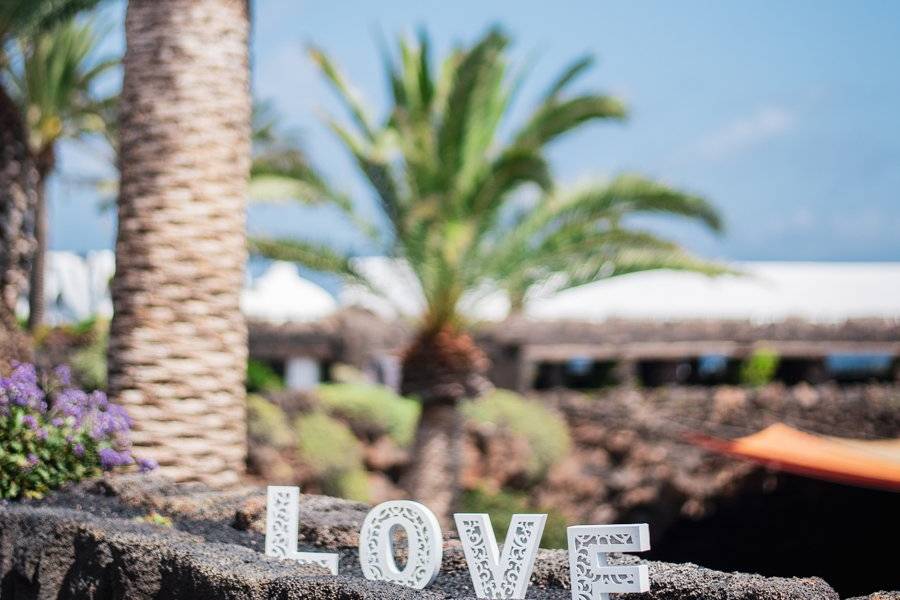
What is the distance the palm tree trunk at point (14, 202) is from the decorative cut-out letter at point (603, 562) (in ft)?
19.6

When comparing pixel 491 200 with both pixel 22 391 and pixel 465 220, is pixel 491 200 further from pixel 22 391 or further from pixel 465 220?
pixel 22 391

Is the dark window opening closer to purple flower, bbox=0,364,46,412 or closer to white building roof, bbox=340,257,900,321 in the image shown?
white building roof, bbox=340,257,900,321

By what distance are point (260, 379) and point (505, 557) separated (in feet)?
37.2

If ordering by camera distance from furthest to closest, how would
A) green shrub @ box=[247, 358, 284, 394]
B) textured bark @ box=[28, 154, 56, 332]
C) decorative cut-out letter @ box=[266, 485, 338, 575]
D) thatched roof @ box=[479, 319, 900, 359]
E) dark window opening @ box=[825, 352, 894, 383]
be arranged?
1. dark window opening @ box=[825, 352, 894, 383]
2. textured bark @ box=[28, 154, 56, 332]
3. thatched roof @ box=[479, 319, 900, 359]
4. green shrub @ box=[247, 358, 284, 394]
5. decorative cut-out letter @ box=[266, 485, 338, 575]

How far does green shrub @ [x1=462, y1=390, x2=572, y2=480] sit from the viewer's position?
1479 cm

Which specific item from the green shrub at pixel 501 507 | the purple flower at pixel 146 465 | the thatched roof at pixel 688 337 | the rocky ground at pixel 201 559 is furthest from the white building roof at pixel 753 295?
the rocky ground at pixel 201 559

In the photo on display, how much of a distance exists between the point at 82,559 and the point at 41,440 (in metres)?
1.47

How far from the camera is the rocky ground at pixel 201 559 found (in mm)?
3291

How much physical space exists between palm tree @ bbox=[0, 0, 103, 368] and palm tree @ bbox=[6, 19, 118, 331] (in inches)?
365

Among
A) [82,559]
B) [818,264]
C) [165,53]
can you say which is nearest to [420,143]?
Result: [165,53]

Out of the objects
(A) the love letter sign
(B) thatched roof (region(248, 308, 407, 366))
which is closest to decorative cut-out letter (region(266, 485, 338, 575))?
(A) the love letter sign

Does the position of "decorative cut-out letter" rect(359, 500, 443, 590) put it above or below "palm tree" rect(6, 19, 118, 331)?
below

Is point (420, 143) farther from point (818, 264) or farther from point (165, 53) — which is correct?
point (818, 264)

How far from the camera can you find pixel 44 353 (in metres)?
13.7
